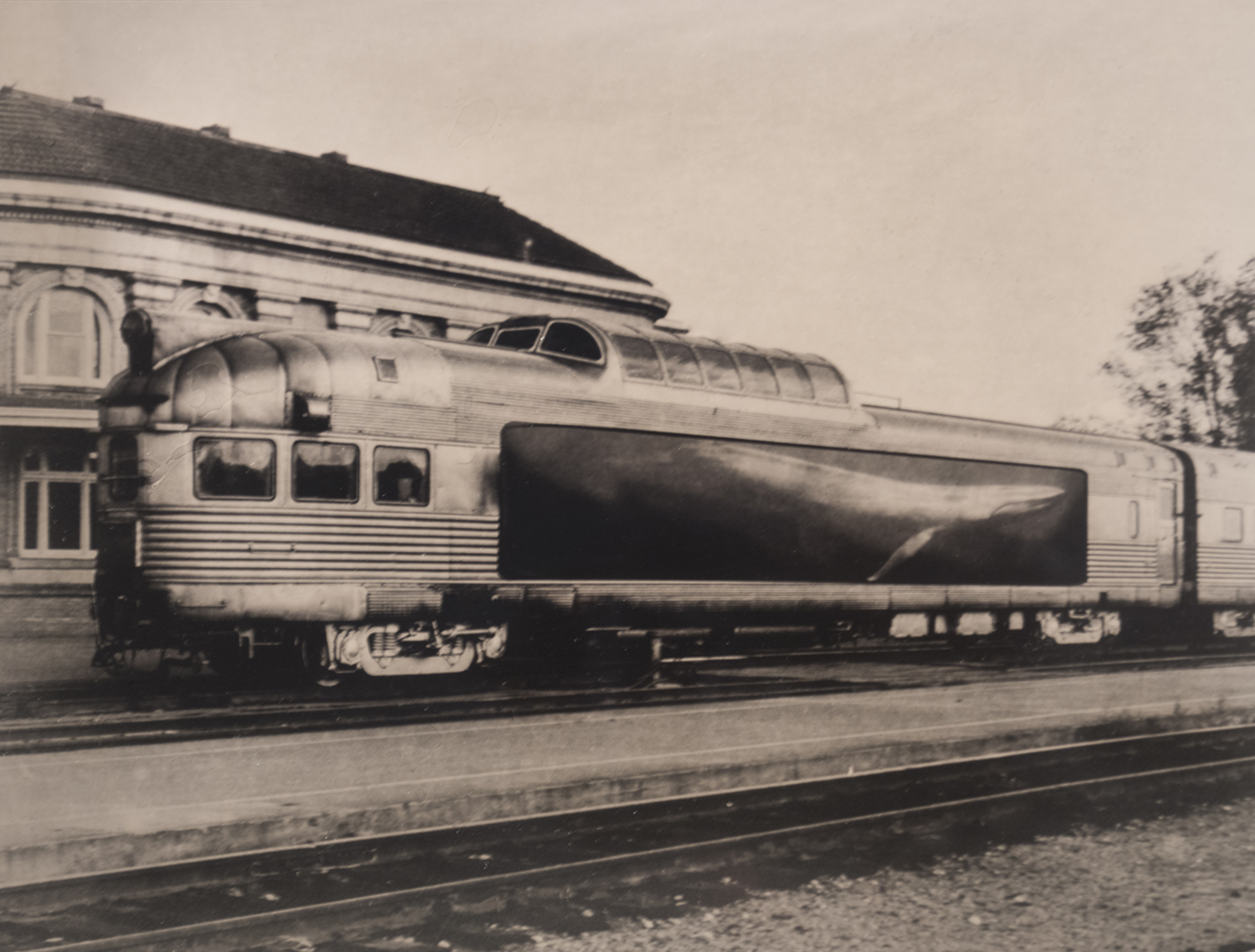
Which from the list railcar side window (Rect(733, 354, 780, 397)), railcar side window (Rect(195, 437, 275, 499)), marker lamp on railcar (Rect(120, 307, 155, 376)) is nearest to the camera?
marker lamp on railcar (Rect(120, 307, 155, 376))

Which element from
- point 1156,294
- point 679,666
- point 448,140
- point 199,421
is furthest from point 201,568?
point 1156,294

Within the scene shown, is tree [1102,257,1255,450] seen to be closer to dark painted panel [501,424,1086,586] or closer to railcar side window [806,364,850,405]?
dark painted panel [501,424,1086,586]

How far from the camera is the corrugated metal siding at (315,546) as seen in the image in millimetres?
5027

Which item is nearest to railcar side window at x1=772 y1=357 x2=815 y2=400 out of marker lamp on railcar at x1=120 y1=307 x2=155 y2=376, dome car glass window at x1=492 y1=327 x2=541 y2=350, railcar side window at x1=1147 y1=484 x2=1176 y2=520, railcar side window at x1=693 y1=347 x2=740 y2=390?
railcar side window at x1=693 y1=347 x2=740 y2=390

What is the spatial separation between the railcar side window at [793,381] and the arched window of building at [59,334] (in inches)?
128

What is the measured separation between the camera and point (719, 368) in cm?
621

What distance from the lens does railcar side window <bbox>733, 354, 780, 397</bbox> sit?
5.95 meters

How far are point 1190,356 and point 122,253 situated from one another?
18.5ft

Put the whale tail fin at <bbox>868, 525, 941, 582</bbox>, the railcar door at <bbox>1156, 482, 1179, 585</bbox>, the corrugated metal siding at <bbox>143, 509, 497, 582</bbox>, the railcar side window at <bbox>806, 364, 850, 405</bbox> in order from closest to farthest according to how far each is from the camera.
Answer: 1. the corrugated metal siding at <bbox>143, 509, 497, 582</bbox>
2. the railcar side window at <bbox>806, 364, 850, 405</bbox>
3. the whale tail fin at <bbox>868, 525, 941, 582</bbox>
4. the railcar door at <bbox>1156, 482, 1179, 585</bbox>

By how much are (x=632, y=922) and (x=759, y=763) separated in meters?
1.52

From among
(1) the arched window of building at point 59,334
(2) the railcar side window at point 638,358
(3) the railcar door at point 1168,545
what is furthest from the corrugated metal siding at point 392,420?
(3) the railcar door at point 1168,545

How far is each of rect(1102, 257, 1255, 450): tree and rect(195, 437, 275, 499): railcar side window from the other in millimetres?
4579

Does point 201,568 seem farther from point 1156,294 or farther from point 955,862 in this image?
point 1156,294

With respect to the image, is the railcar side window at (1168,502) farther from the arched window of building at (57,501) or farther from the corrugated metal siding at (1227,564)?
the arched window of building at (57,501)
